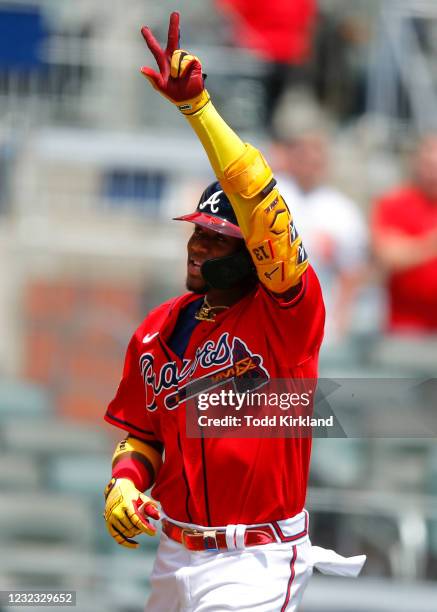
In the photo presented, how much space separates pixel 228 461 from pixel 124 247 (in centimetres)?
442

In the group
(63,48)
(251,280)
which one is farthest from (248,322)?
(63,48)

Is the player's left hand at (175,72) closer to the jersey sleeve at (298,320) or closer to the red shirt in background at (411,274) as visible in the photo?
the jersey sleeve at (298,320)

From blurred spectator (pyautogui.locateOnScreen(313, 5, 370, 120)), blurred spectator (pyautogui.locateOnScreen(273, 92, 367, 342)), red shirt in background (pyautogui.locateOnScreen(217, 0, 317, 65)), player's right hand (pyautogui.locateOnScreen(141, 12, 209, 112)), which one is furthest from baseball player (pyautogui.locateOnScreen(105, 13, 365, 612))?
blurred spectator (pyautogui.locateOnScreen(313, 5, 370, 120))

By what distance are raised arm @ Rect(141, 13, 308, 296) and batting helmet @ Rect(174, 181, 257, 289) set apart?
21 centimetres

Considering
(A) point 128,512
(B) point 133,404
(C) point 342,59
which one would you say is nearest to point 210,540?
(A) point 128,512

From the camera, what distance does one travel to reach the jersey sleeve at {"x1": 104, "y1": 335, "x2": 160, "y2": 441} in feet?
12.9

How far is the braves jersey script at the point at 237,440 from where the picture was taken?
11.7 feet

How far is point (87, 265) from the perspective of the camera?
7785mm

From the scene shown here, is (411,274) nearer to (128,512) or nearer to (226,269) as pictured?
(226,269)

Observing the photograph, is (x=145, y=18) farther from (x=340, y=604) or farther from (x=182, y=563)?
(x=182, y=563)

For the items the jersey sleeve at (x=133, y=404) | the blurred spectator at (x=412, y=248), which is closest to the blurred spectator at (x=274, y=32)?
the blurred spectator at (x=412, y=248)

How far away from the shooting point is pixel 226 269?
11.8ft

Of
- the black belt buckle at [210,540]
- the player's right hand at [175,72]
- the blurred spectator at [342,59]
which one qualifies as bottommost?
the black belt buckle at [210,540]
